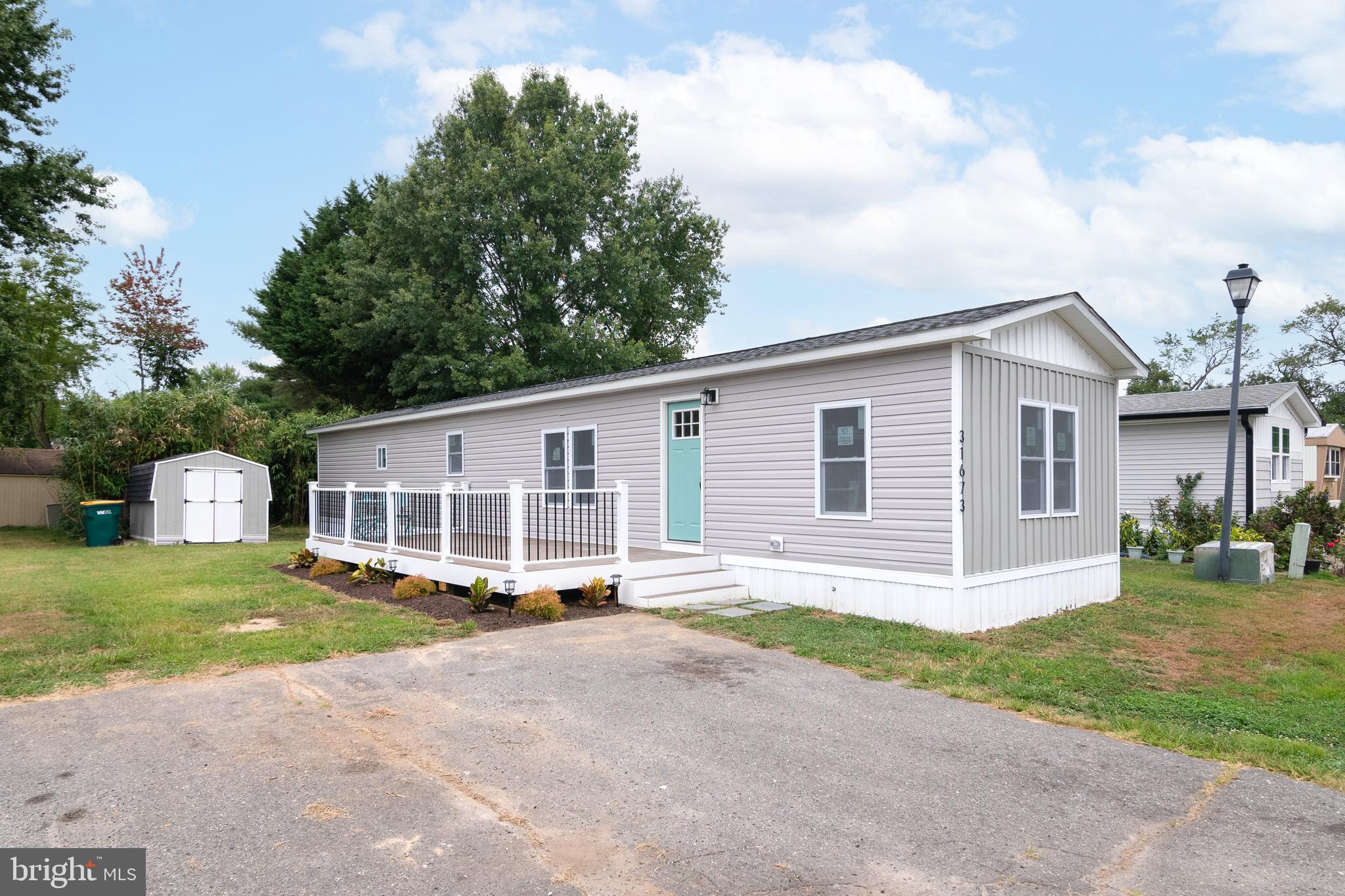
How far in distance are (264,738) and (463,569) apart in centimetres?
443

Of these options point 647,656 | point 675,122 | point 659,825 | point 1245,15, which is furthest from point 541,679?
point 675,122

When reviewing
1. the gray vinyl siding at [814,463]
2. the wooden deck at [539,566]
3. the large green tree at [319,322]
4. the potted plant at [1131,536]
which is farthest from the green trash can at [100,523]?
the potted plant at [1131,536]

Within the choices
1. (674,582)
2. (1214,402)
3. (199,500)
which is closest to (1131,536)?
(1214,402)

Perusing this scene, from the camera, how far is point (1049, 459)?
28.9 ft

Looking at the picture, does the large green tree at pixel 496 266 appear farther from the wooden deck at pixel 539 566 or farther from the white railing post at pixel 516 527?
the white railing post at pixel 516 527

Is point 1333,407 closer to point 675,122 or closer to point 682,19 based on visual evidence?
point 675,122

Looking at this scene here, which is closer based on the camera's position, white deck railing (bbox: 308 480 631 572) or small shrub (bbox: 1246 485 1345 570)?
white deck railing (bbox: 308 480 631 572)

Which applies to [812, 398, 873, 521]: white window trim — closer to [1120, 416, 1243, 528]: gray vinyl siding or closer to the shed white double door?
[1120, 416, 1243, 528]: gray vinyl siding

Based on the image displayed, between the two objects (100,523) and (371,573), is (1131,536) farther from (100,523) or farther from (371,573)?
(100,523)

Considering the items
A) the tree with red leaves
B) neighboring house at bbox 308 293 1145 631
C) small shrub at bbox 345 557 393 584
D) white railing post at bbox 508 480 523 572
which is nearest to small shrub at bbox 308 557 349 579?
neighboring house at bbox 308 293 1145 631

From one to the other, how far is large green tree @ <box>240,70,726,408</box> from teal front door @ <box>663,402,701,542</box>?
1328cm

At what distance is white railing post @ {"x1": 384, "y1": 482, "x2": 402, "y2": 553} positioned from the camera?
10.2 meters

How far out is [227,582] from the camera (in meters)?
10.3

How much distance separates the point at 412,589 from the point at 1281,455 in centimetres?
1720
